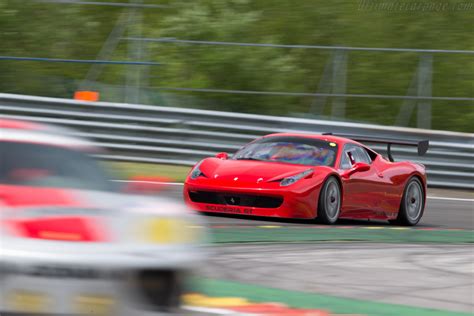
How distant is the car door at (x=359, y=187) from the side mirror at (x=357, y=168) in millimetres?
34

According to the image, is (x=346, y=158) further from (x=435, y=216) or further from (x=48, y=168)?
(x=48, y=168)

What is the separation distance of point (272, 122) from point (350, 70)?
255 centimetres

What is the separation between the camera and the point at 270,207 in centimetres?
1210

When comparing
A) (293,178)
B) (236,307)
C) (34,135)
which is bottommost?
(293,178)

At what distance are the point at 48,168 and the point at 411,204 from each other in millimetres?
8314

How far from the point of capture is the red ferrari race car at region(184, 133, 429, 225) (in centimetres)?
1207

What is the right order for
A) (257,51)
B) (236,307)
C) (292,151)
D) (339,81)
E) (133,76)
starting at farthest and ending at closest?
(257,51), (339,81), (133,76), (292,151), (236,307)

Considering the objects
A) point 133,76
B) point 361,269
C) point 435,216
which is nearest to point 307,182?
point 435,216

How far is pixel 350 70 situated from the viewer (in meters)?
19.4

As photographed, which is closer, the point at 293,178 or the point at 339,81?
the point at 293,178

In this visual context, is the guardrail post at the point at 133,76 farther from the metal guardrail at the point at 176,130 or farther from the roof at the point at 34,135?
the roof at the point at 34,135

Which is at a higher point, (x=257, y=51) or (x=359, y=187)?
(x=257, y=51)

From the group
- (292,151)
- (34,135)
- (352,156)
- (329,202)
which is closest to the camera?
(34,135)

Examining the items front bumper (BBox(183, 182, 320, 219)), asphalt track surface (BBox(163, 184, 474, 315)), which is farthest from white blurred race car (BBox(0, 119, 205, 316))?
front bumper (BBox(183, 182, 320, 219))
